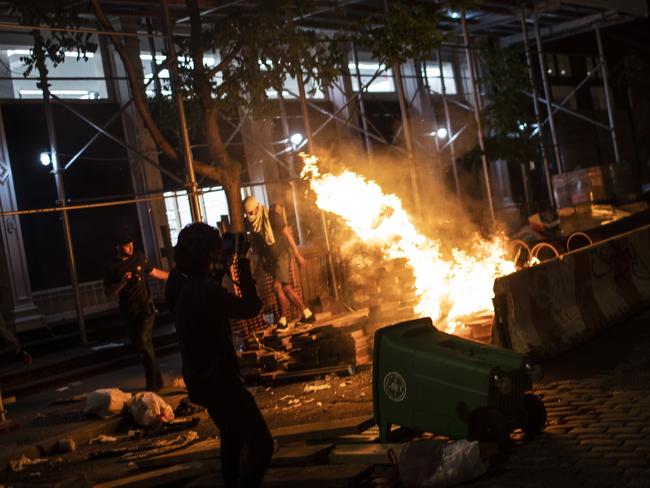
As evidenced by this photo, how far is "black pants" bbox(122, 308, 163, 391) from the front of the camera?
35.4 ft

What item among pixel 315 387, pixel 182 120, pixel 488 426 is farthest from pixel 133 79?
pixel 488 426

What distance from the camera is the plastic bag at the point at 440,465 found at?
5840mm

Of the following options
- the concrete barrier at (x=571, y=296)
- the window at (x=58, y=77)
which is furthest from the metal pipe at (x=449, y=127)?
the concrete barrier at (x=571, y=296)

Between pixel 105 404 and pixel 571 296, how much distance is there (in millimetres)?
5613

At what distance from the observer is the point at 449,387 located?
654cm

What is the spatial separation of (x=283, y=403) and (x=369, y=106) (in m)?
15.8

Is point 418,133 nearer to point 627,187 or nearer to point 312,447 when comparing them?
point 627,187

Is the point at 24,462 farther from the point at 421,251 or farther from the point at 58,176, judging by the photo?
the point at 58,176

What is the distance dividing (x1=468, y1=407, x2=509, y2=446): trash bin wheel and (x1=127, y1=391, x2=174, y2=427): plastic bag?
4168 millimetres

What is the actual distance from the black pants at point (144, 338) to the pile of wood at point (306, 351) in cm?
113

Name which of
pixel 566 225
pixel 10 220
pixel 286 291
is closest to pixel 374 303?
pixel 286 291

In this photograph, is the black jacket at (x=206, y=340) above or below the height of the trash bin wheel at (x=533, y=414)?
above

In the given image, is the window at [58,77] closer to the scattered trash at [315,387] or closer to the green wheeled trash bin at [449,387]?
the scattered trash at [315,387]

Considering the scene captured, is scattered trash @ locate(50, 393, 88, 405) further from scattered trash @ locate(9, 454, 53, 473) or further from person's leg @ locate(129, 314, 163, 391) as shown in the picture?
scattered trash @ locate(9, 454, 53, 473)
